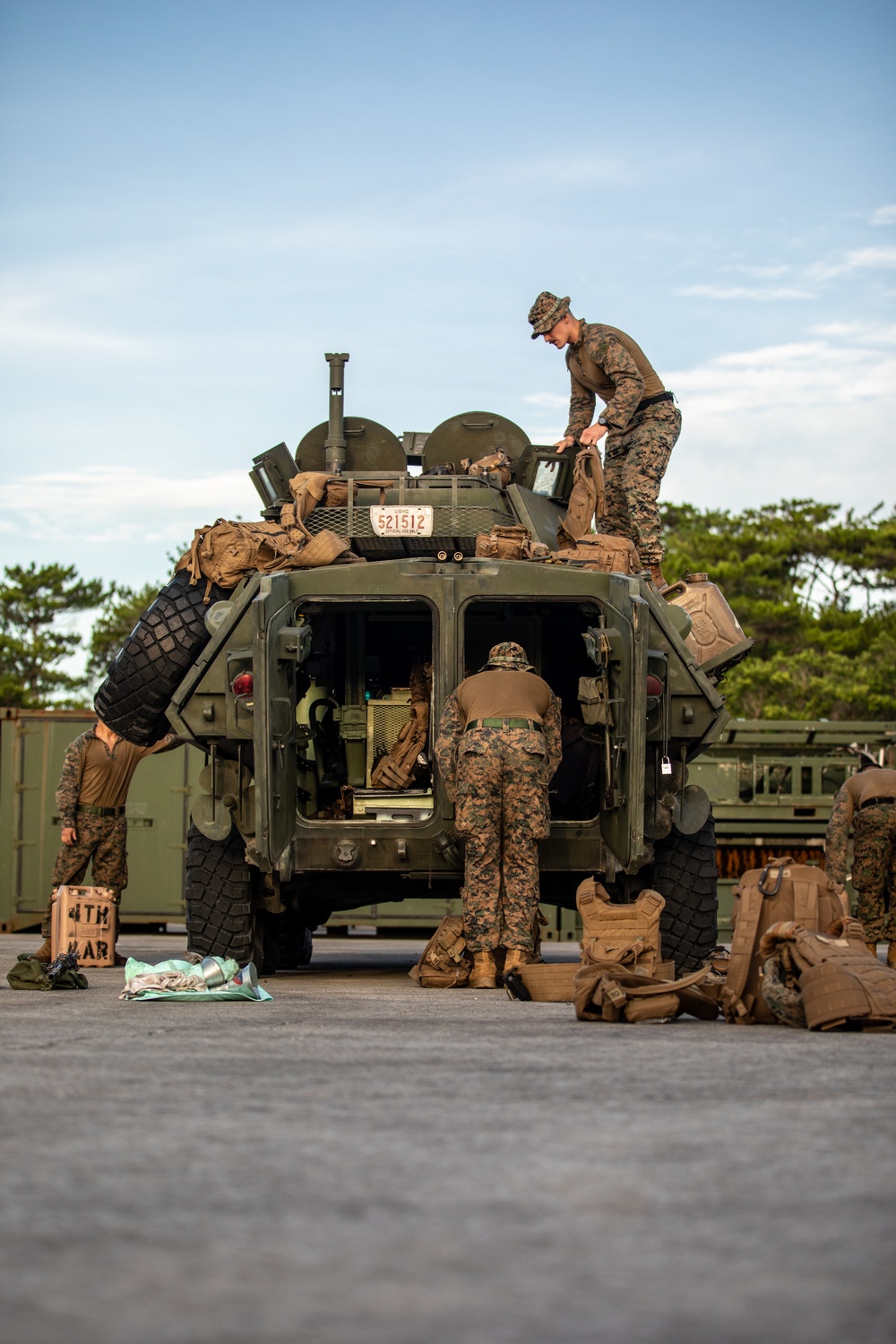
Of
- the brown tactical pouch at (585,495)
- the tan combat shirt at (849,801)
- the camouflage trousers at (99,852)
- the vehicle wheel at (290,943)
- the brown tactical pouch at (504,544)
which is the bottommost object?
the vehicle wheel at (290,943)

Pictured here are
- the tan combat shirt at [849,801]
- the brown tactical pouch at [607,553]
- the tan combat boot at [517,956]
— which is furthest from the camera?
the tan combat shirt at [849,801]

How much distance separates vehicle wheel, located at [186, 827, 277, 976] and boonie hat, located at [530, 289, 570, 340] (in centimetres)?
373

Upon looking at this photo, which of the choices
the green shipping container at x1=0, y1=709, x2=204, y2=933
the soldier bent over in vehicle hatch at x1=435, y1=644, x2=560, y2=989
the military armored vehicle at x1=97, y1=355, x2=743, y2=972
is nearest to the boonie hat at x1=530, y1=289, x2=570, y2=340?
the military armored vehicle at x1=97, y1=355, x2=743, y2=972

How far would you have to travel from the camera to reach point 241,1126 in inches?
142

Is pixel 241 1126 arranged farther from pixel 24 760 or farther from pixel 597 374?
pixel 24 760

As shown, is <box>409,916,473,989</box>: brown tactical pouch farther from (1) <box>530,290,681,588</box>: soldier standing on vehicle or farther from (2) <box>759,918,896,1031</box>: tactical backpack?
(2) <box>759,918,896,1031</box>: tactical backpack

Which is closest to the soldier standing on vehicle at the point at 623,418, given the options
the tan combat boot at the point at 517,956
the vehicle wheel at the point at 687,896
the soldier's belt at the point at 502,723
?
the vehicle wheel at the point at 687,896

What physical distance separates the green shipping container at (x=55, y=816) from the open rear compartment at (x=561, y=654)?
8.25 metres

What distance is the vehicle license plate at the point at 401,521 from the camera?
1007 centimetres

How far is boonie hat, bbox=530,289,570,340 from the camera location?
10797mm

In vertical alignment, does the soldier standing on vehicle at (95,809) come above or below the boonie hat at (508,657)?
below

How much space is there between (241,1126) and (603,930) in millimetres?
4256

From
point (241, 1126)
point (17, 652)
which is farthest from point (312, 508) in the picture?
point (17, 652)

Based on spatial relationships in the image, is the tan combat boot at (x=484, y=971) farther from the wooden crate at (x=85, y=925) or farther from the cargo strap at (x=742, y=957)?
the wooden crate at (x=85, y=925)
